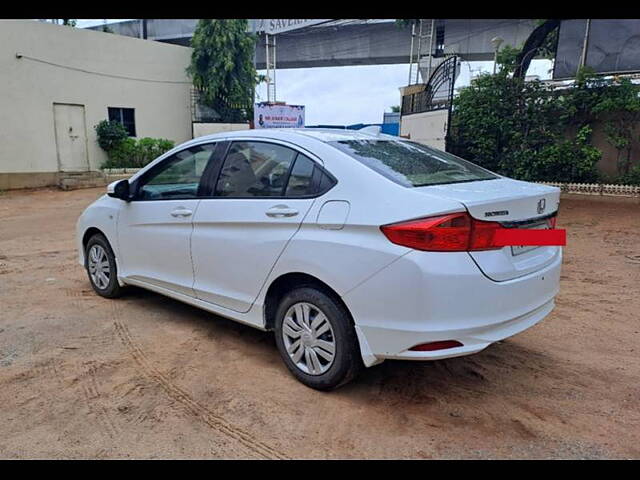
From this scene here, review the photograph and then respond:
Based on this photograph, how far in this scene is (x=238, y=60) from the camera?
57.4 feet

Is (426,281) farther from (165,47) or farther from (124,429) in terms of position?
(165,47)

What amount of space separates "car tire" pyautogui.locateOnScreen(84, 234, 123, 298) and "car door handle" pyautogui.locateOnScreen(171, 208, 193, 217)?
3.89ft

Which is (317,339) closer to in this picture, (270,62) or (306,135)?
(306,135)

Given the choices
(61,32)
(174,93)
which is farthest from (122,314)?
(174,93)

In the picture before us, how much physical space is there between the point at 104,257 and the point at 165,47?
14611mm

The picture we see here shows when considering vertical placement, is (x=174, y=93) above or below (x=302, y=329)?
above

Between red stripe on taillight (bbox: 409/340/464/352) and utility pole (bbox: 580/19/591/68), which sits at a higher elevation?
utility pole (bbox: 580/19/591/68)

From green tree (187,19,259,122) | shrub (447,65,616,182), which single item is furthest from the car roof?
green tree (187,19,259,122)

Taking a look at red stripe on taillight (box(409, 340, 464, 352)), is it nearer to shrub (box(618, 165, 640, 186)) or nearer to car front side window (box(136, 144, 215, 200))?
car front side window (box(136, 144, 215, 200))

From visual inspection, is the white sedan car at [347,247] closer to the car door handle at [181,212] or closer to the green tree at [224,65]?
the car door handle at [181,212]

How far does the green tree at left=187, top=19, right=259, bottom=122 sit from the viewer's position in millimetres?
16859

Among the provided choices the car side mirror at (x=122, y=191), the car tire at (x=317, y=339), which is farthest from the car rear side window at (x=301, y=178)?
the car side mirror at (x=122, y=191)

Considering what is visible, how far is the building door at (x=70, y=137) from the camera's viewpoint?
48.1 feet

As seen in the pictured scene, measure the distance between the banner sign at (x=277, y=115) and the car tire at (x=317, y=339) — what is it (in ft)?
42.1
